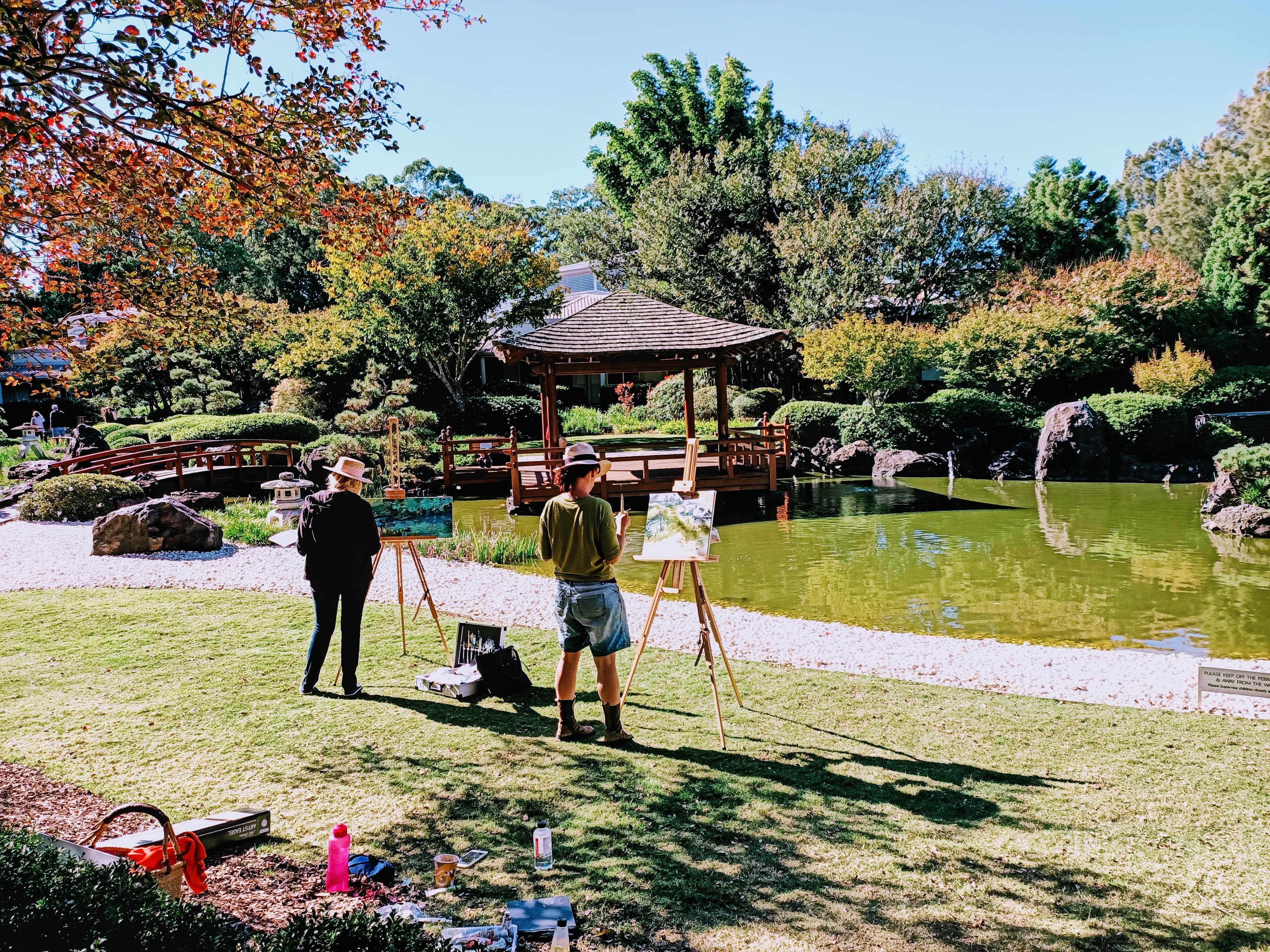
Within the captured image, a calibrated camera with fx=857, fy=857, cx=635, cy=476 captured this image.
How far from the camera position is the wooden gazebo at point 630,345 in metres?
19.4

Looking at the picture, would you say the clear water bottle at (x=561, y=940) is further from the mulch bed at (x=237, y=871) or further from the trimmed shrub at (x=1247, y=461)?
the trimmed shrub at (x=1247, y=461)

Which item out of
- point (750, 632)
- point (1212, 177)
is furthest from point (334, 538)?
point (1212, 177)

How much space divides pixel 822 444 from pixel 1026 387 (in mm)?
6834

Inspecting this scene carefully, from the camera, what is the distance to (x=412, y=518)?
788 centimetres

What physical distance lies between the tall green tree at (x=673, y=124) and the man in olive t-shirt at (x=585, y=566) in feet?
109

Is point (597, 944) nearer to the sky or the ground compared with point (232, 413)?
nearer to the ground

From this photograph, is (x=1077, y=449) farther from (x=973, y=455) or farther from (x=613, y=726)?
(x=613, y=726)

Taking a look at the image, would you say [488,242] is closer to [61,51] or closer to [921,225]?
[921,225]

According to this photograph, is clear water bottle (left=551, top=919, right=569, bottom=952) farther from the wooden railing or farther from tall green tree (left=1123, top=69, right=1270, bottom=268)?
tall green tree (left=1123, top=69, right=1270, bottom=268)

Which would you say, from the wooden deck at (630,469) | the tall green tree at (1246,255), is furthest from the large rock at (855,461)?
the tall green tree at (1246,255)

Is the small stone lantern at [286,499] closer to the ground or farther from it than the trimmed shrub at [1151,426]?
closer to the ground

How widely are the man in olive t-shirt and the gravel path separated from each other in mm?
2959

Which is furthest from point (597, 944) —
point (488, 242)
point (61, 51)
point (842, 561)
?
point (488, 242)

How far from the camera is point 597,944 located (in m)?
3.55
